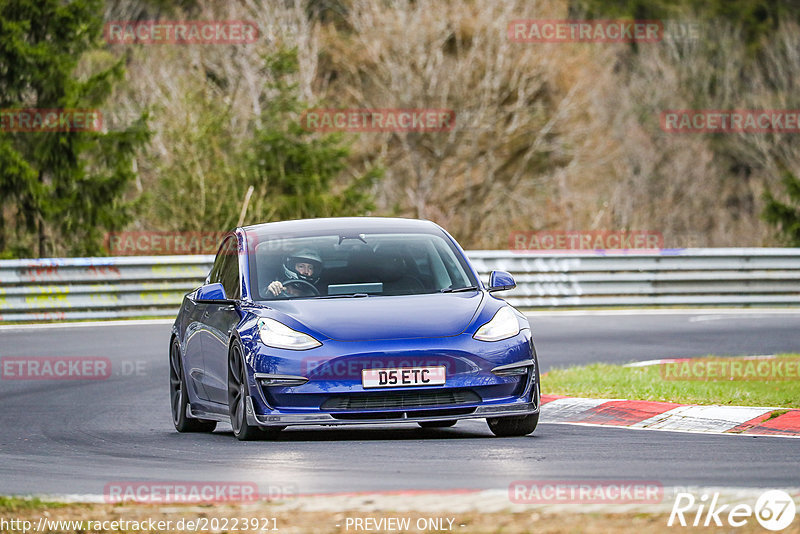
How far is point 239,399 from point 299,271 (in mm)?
1089

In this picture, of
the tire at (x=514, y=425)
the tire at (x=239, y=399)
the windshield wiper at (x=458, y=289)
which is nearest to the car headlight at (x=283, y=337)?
the tire at (x=239, y=399)

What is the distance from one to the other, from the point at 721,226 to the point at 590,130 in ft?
Result: 47.0

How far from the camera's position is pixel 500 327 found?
10.0m

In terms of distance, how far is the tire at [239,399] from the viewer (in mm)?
10031

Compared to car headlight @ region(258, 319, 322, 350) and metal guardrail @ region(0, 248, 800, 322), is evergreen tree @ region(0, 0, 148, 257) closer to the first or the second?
metal guardrail @ region(0, 248, 800, 322)

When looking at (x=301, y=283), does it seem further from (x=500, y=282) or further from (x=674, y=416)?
(x=674, y=416)

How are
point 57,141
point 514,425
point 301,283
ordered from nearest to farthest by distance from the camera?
point 514,425, point 301,283, point 57,141

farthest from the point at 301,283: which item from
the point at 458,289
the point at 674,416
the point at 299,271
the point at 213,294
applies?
the point at 674,416

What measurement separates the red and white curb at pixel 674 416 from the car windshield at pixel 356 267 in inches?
70.1

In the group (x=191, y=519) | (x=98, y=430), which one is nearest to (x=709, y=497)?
(x=191, y=519)

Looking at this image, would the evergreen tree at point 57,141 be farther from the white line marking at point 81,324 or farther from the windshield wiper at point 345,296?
the windshield wiper at point 345,296

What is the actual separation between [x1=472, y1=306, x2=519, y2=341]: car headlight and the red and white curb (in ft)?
5.48

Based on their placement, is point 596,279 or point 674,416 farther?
point 596,279

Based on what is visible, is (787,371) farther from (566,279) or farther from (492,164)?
(492,164)
